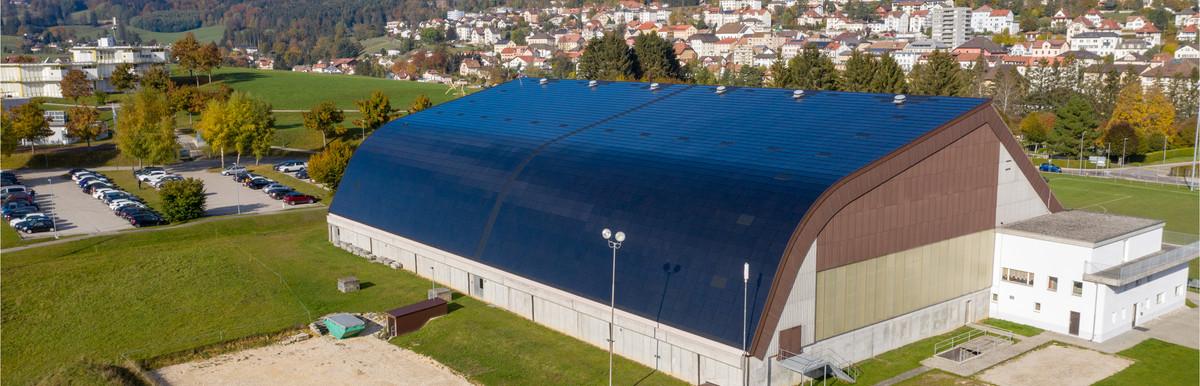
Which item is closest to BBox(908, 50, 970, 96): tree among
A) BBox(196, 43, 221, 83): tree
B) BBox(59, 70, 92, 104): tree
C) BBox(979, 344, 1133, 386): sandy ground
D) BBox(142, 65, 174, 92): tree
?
BBox(979, 344, 1133, 386): sandy ground

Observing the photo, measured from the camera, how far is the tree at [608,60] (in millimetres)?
128250

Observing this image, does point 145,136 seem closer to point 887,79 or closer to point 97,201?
point 97,201

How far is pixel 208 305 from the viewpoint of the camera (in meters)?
45.3

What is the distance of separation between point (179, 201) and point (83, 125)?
40.0 meters

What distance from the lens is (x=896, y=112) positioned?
4247 cm

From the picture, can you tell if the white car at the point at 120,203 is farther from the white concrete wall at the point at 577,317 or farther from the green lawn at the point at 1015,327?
the green lawn at the point at 1015,327

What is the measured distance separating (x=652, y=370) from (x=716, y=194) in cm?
805

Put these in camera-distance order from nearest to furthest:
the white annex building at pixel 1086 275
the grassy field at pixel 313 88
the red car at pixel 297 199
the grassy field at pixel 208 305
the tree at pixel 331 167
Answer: the grassy field at pixel 208 305
the white annex building at pixel 1086 275
the red car at pixel 297 199
the tree at pixel 331 167
the grassy field at pixel 313 88

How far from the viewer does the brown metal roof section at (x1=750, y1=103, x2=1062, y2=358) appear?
32.3 m

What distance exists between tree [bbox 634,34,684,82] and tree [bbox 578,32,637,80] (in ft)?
4.34

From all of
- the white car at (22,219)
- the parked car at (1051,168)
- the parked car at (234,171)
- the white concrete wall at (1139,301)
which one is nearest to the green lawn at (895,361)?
the white concrete wall at (1139,301)

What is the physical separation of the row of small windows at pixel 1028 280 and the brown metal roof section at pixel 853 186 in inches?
119

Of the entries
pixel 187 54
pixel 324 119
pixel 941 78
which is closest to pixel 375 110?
pixel 324 119

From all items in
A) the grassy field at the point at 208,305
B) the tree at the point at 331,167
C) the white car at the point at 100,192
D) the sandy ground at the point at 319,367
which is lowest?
the sandy ground at the point at 319,367
